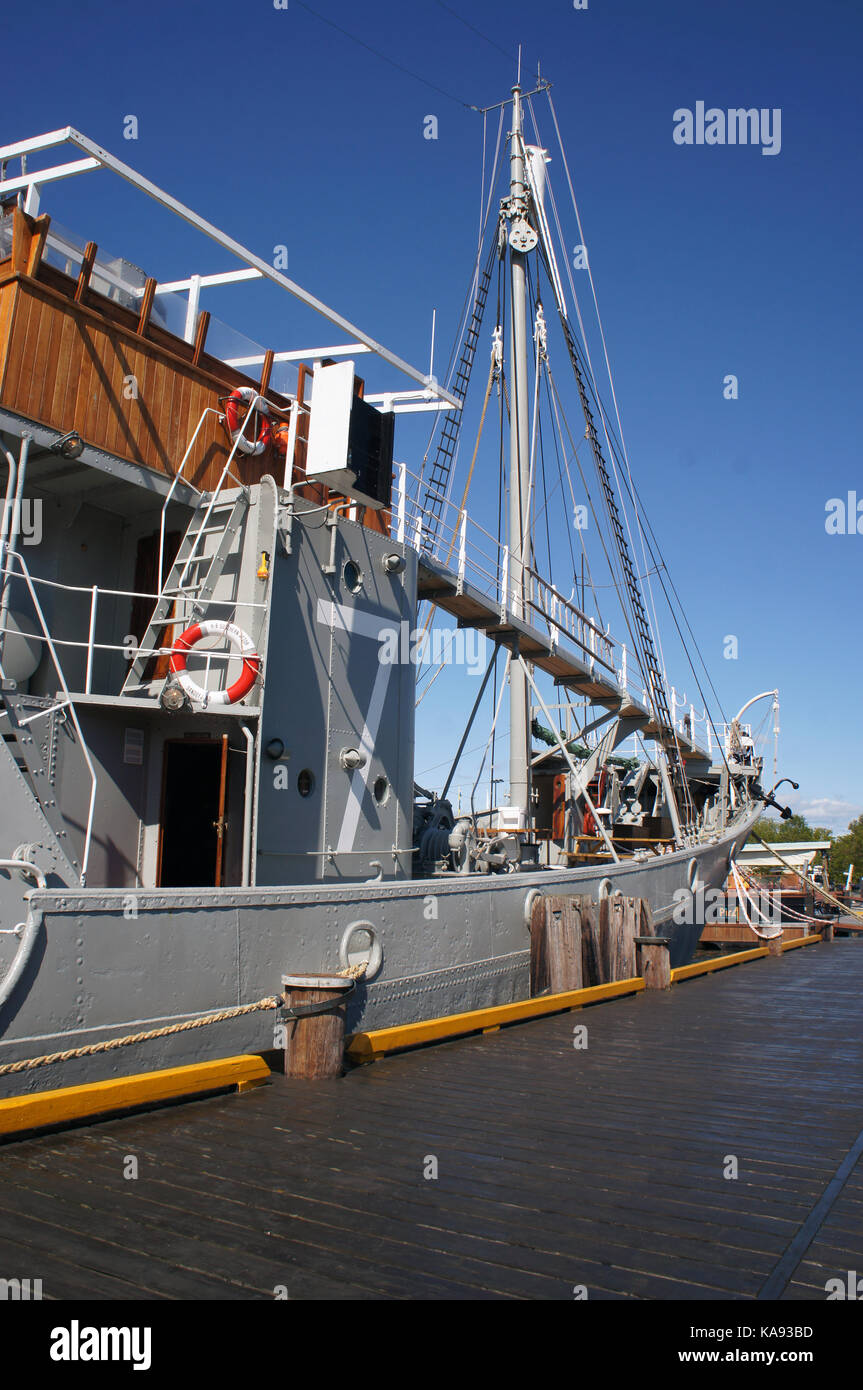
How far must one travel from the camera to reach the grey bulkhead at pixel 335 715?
27.1 feet

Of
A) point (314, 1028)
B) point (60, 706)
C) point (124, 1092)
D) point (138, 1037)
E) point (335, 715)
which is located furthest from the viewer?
point (335, 715)

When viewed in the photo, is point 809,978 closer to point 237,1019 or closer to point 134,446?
point 237,1019

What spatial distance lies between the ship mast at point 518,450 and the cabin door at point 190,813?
20.2 ft

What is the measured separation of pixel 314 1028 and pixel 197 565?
172 inches

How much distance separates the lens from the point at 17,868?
18.9ft

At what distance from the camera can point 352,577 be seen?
371 inches

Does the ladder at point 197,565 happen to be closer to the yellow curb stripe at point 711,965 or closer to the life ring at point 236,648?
the life ring at point 236,648

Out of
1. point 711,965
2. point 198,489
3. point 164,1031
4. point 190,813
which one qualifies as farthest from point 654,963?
point 198,489

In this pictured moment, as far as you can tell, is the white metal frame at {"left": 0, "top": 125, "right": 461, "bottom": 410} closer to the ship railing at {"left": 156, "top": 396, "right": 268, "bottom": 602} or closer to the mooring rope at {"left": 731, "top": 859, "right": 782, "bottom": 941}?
the ship railing at {"left": 156, "top": 396, "right": 268, "bottom": 602}

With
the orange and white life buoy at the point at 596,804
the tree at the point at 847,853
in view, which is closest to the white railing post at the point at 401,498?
the orange and white life buoy at the point at 596,804

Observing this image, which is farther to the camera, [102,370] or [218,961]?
[102,370]

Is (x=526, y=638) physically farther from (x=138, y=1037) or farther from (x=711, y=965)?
(x=138, y=1037)

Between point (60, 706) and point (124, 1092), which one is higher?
point (60, 706)
